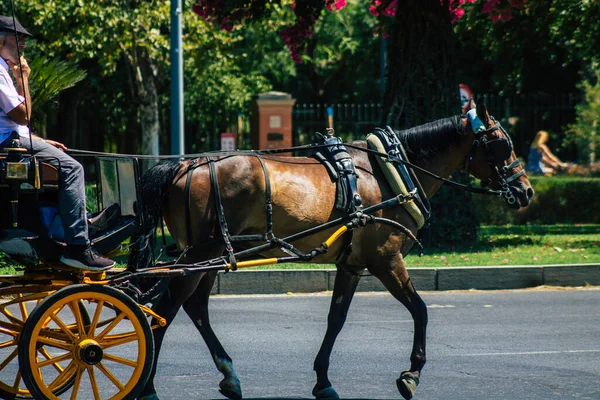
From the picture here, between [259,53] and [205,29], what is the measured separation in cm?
1515

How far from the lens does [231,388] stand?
21.3 feet

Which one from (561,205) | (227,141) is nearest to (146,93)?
(227,141)

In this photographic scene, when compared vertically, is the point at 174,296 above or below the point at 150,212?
below

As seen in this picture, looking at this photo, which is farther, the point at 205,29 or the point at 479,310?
the point at 205,29

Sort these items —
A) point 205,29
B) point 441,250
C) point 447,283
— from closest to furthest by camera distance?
point 447,283 < point 441,250 < point 205,29

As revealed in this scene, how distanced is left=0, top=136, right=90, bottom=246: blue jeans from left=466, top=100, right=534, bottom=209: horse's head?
112 inches

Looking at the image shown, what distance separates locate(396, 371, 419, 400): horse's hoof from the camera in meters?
6.45

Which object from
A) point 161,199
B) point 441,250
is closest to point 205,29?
point 441,250

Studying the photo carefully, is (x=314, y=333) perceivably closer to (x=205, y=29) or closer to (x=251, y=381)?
(x=251, y=381)

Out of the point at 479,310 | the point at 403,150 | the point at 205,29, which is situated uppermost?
the point at 205,29

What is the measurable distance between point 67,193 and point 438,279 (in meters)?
7.17

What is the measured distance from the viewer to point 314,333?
928 centimetres

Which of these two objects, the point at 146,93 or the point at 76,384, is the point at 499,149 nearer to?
the point at 76,384

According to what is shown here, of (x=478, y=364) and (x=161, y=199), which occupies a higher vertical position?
(x=161, y=199)
